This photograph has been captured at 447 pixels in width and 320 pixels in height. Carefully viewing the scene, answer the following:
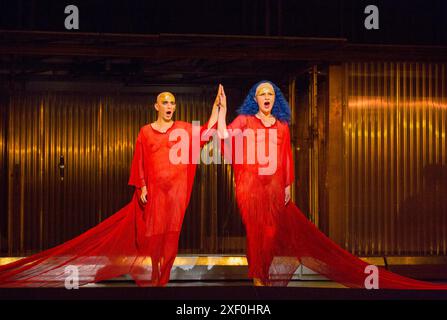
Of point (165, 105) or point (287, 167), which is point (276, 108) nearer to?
point (287, 167)

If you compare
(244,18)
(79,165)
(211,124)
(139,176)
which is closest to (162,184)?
(139,176)

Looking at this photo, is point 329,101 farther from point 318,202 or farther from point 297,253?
point 297,253

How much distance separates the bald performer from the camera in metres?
7.97

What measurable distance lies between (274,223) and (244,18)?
136 inches

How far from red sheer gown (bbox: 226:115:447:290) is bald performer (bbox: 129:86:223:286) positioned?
61cm

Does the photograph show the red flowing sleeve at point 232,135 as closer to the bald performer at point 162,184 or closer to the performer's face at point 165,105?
the bald performer at point 162,184

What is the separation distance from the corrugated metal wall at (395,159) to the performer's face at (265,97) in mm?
1846

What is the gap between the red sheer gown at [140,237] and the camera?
7707 millimetres

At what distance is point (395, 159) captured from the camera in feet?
31.3

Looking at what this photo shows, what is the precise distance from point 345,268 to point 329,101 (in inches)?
112

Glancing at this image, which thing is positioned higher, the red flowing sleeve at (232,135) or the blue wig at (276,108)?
the blue wig at (276,108)

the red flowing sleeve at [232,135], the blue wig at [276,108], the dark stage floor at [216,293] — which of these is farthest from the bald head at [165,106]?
the dark stage floor at [216,293]

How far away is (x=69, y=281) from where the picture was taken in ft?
25.5
